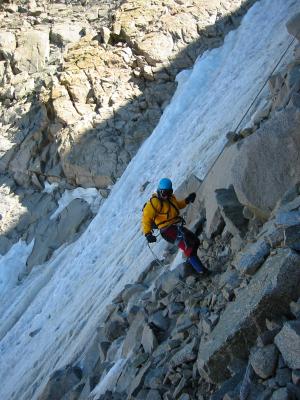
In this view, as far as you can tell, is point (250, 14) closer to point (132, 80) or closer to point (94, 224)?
point (132, 80)

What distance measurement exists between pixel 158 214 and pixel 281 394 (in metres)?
4.27

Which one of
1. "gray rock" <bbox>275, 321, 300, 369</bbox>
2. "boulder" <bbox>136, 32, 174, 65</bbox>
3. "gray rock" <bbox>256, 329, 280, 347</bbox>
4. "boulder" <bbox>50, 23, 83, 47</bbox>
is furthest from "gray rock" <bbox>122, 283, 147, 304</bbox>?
"boulder" <bbox>50, 23, 83, 47</bbox>

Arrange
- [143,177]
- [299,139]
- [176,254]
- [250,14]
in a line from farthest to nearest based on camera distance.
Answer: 1. [250,14]
2. [143,177]
3. [176,254]
4. [299,139]

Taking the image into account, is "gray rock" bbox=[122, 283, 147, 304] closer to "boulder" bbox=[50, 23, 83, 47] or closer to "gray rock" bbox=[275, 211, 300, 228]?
"gray rock" bbox=[275, 211, 300, 228]

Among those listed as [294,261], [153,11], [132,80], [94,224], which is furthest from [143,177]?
[294,261]

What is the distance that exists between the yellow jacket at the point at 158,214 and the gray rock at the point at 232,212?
0.75 meters

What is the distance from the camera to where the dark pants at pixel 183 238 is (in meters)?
7.14

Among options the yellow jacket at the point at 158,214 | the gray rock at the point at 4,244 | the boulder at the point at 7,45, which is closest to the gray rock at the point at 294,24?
the yellow jacket at the point at 158,214

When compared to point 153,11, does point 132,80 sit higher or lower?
lower

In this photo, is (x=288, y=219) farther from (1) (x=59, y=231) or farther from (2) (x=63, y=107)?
(2) (x=63, y=107)

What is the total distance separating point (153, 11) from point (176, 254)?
68.7ft

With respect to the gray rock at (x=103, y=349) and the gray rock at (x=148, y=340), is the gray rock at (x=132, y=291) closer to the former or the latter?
the gray rock at (x=103, y=349)

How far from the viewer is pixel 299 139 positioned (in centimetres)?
590

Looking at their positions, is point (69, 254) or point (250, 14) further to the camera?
point (250, 14)
